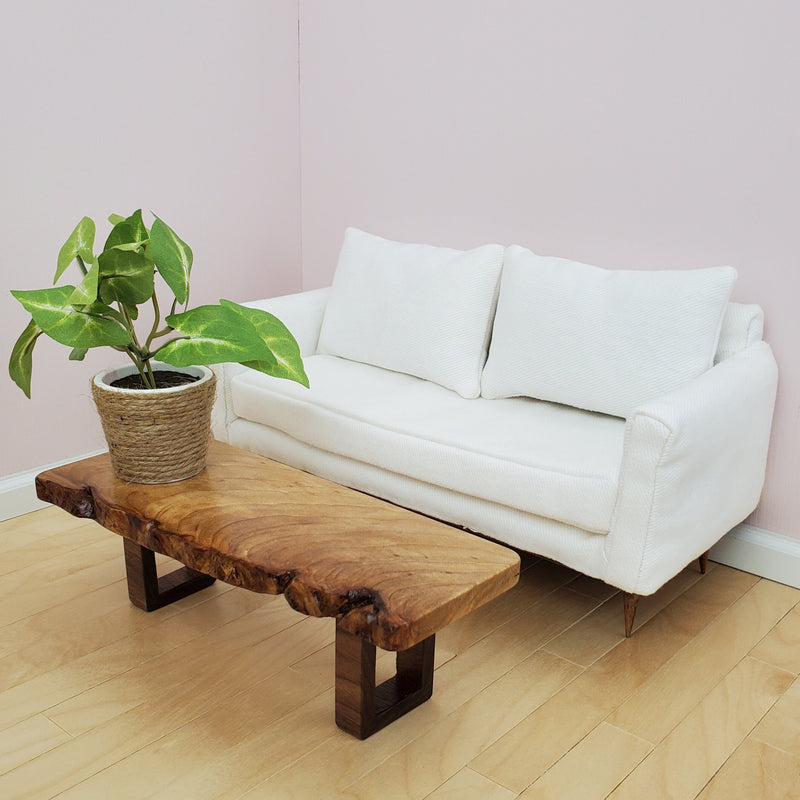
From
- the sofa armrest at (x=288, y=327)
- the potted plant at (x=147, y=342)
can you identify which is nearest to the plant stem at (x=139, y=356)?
the potted plant at (x=147, y=342)

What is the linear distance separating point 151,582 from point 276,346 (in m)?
0.75

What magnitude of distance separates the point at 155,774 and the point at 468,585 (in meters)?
0.70

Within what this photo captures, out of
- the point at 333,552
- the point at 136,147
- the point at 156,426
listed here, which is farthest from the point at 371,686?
the point at 136,147

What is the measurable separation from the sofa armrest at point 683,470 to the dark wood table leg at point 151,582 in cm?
107

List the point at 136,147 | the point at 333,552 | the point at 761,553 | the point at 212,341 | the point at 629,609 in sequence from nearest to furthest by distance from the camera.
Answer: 1. the point at 333,552
2. the point at 212,341
3. the point at 629,609
4. the point at 761,553
5. the point at 136,147

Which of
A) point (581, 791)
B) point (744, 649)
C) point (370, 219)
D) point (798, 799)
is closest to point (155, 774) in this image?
point (581, 791)

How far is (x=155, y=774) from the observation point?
171 centimetres

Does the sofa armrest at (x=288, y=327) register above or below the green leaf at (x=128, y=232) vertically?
below

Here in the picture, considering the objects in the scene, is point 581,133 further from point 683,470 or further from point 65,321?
point 65,321

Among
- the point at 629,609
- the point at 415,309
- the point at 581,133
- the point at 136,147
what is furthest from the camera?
the point at 136,147

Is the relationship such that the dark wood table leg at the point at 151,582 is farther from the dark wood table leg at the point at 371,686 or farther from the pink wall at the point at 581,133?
the pink wall at the point at 581,133

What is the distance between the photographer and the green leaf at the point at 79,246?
1.90m

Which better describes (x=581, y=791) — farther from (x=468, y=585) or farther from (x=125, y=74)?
(x=125, y=74)

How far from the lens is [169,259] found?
193cm
